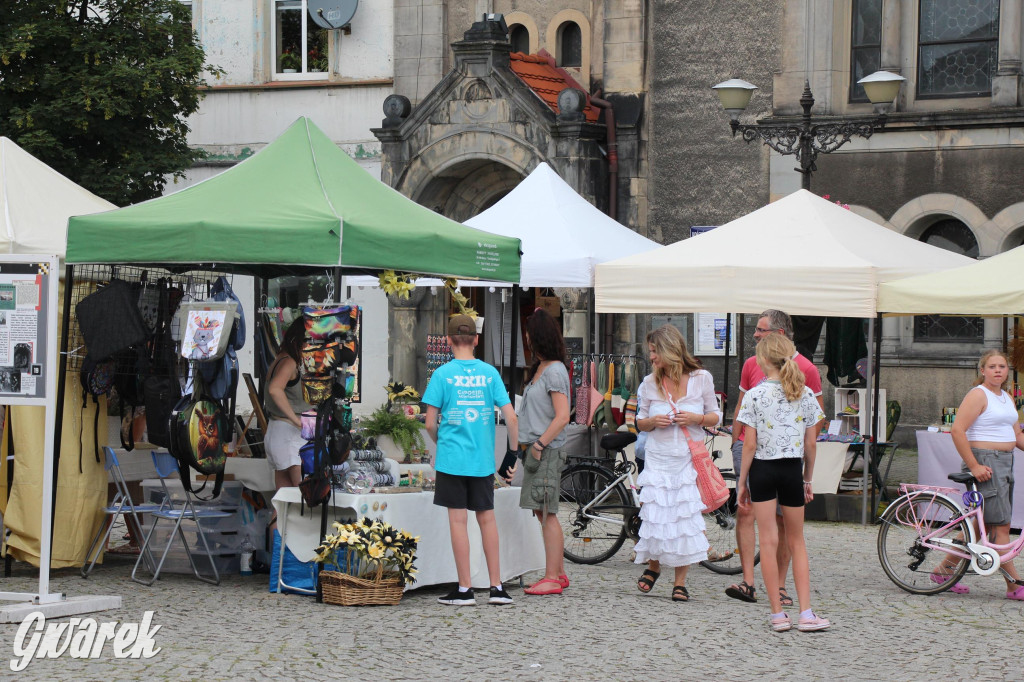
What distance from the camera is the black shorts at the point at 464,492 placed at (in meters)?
9.59

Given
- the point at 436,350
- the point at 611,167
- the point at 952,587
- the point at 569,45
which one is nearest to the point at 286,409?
the point at 952,587

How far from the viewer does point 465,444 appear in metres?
9.57

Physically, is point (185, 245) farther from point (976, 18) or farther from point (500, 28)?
point (976, 18)

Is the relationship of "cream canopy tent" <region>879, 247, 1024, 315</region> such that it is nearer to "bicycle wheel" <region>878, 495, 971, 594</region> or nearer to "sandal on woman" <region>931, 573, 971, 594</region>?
"bicycle wheel" <region>878, 495, 971, 594</region>

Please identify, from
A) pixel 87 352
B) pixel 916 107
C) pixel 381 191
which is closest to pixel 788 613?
pixel 381 191

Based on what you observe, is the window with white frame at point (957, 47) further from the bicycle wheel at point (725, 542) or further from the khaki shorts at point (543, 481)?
the khaki shorts at point (543, 481)

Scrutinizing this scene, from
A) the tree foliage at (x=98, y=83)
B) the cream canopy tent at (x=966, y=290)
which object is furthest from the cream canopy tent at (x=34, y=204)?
the tree foliage at (x=98, y=83)

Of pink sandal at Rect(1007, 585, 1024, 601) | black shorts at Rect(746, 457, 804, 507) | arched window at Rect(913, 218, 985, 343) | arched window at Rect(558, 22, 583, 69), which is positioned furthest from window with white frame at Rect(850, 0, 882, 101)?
black shorts at Rect(746, 457, 804, 507)

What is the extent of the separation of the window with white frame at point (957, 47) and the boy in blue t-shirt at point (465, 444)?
A: 12197mm

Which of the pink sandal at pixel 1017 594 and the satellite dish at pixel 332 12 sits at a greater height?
the satellite dish at pixel 332 12

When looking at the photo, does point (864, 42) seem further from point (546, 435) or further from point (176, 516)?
point (176, 516)

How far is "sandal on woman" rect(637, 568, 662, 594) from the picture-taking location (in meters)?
10.2

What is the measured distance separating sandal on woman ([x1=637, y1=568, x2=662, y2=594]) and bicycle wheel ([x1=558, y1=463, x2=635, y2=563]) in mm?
1015

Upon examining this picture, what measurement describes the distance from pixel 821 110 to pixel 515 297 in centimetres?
969
